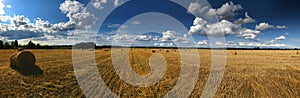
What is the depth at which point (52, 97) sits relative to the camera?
8.87 metres

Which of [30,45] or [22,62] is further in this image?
[30,45]

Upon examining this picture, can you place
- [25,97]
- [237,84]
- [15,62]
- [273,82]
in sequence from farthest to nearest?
[15,62] < [273,82] < [237,84] < [25,97]

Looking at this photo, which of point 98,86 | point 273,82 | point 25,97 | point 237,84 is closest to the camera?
point 25,97

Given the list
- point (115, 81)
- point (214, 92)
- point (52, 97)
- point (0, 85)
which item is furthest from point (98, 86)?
point (214, 92)

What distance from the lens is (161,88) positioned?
34.7ft

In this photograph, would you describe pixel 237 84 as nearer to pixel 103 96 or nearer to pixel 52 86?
pixel 103 96

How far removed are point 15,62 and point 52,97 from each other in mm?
9147

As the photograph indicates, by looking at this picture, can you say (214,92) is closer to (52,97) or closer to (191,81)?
(191,81)

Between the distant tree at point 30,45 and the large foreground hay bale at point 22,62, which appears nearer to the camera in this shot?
the large foreground hay bale at point 22,62

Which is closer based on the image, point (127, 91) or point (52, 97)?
point (52, 97)

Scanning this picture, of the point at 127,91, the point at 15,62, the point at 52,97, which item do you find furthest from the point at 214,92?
the point at 15,62

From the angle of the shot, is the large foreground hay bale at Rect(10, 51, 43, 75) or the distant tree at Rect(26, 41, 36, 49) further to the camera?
the distant tree at Rect(26, 41, 36, 49)

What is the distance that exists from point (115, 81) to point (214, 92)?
15.3ft

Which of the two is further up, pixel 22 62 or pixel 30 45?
pixel 30 45
